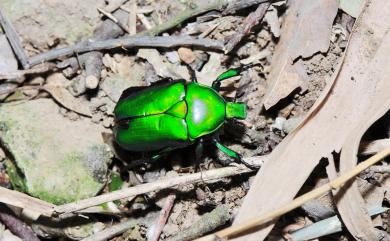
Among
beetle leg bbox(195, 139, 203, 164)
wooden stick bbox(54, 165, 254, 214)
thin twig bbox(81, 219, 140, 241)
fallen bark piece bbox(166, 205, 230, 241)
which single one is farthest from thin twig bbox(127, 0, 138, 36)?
fallen bark piece bbox(166, 205, 230, 241)

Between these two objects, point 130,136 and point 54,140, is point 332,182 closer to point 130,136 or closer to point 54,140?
point 130,136

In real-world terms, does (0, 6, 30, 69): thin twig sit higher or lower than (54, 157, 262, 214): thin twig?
higher

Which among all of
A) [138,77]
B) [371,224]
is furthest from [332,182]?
[138,77]

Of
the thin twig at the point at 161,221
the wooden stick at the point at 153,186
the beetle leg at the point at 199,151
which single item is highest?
the beetle leg at the point at 199,151

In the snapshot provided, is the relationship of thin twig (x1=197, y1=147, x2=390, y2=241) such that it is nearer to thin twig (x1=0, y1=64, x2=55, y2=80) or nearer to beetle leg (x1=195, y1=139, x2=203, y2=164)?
beetle leg (x1=195, y1=139, x2=203, y2=164)

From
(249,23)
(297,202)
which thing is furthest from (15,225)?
(249,23)

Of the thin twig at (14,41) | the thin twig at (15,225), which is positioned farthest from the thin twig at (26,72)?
the thin twig at (15,225)

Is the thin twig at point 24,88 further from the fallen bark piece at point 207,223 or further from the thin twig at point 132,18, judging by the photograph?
the fallen bark piece at point 207,223
